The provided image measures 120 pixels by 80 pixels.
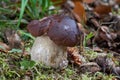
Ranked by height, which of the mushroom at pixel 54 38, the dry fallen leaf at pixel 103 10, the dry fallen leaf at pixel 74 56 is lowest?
the dry fallen leaf at pixel 74 56

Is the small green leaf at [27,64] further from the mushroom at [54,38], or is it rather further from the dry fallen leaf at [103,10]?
the dry fallen leaf at [103,10]

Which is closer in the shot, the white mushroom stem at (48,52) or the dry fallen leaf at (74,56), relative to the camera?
the white mushroom stem at (48,52)

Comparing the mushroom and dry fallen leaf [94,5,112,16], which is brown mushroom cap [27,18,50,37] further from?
dry fallen leaf [94,5,112,16]

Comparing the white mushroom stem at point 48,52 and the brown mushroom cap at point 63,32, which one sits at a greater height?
the brown mushroom cap at point 63,32

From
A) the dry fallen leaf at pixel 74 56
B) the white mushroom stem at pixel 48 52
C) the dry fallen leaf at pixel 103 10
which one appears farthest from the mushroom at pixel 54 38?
the dry fallen leaf at pixel 103 10

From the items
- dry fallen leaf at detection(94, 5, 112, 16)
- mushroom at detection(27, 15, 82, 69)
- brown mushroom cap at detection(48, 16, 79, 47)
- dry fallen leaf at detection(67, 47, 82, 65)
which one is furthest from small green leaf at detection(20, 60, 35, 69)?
dry fallen leaf at detection(94, 5, 112, 16)

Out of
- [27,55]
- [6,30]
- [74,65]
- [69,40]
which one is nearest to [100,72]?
[74,65]

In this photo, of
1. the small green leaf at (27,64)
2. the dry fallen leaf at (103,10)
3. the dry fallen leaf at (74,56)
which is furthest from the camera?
the dry fallen leaf at (103,10)

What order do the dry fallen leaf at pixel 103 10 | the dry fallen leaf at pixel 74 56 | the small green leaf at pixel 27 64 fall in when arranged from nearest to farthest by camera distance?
the small green leaf at pixel 27 64 < the dry fallen leaf at pixel 74 56 < the dry fallen leaf at pixel 103 10

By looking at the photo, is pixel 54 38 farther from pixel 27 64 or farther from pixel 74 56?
pixel 74 56
